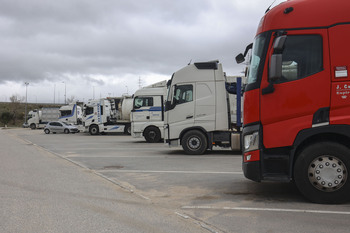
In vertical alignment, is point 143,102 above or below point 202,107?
above

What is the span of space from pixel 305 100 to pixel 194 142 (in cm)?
802

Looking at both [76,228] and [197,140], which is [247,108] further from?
[197,140]

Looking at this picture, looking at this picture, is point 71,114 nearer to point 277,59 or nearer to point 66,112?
point 66,112

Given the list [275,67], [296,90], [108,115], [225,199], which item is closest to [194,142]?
[225,199]

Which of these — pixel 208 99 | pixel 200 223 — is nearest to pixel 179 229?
pixel 200 223

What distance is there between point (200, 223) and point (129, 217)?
1060mm

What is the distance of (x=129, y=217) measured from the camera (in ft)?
16.8

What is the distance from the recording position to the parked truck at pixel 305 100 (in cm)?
556

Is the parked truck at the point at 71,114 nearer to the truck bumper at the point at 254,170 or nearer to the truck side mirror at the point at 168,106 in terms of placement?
the truck side mirror at the point at 168,106

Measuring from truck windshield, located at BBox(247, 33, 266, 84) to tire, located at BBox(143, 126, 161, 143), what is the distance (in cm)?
1459

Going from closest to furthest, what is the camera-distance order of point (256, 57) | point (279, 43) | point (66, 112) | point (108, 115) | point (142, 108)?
point (279, 43)
point (256, 57)
point (142, 108)
point (108, 115)
point (66, 112)

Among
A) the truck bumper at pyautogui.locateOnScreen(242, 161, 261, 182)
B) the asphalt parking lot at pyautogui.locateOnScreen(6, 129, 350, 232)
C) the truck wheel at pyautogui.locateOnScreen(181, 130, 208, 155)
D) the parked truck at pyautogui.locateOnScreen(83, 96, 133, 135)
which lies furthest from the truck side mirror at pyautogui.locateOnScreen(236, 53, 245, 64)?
the parked truck at pyautogui.locateOnScreen(83, 96, 133, 135)

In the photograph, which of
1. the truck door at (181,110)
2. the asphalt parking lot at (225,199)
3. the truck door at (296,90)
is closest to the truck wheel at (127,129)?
the truck door at (181,110)

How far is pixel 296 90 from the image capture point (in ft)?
18.7
